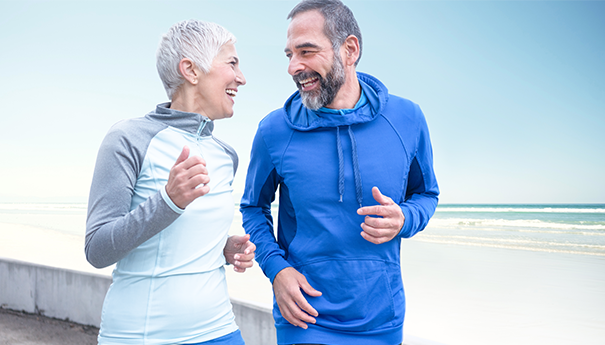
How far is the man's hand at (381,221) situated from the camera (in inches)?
53.6

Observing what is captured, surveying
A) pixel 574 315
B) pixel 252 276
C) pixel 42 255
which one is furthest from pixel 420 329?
pixel 42 255

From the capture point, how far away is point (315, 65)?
1.64 metres

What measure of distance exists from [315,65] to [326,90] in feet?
0.33

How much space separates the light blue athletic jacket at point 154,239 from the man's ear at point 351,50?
0.67 meters

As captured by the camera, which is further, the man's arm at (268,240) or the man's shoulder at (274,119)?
the man's shoulder at (274,119)

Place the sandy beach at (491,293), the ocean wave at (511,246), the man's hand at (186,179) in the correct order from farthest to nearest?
the ocean wave at (511,246) < the sandy beach at (491,293) < the man's hand at (186,179)

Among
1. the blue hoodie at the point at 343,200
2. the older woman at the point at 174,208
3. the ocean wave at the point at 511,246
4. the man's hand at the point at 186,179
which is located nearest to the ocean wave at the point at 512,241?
the ocean wave at the point at 511,246

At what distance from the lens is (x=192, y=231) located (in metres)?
1.24

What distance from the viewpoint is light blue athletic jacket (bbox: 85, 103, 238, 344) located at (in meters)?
1.09

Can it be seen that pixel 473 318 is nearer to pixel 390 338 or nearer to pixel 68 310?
pixel 390 338

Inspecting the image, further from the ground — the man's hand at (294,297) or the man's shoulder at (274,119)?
the man's shoulder at (274,119)

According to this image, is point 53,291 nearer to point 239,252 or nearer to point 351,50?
point 239,252

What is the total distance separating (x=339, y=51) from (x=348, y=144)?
1.17ft

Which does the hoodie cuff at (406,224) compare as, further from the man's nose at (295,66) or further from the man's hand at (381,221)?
the man's nose at (295,66)
